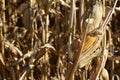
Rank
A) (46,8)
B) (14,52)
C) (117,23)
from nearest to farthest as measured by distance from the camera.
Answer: (46,8), (14,52), (117,23)

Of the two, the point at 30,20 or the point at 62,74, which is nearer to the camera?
the point at 30,20

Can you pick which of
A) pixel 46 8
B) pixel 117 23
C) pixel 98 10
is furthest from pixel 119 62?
pixel 98 10

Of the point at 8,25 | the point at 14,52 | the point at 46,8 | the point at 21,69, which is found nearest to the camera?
the point at 46,8

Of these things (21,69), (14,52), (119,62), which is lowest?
(119,62)

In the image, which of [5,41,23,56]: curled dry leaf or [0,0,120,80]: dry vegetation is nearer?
[0,0,120,80]: dry vegetation

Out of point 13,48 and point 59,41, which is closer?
point 13,48

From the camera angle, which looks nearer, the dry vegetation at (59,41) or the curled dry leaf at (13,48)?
the dry vegetation at (59,41)

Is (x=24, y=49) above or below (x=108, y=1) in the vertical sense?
below

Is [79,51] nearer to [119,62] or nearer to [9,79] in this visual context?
[9,79]
